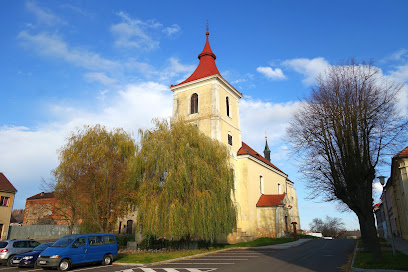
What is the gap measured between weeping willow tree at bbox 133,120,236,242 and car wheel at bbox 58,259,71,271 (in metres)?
5.48

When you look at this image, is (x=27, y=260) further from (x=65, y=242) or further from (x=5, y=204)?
(x=5, y=204)

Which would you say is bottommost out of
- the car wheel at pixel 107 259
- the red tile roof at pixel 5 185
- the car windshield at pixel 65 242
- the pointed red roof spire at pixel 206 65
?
the car wheel at pixel 107 259

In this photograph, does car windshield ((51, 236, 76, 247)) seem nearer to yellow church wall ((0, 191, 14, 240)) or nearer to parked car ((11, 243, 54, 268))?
parked car ((11, 243, 54, 268))

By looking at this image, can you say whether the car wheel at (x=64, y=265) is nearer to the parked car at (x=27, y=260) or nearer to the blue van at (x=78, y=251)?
the blue van at (x=78, y=251)

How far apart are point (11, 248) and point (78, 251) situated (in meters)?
4.61

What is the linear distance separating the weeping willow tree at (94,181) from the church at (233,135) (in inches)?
355

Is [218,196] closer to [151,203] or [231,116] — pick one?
[151,203]

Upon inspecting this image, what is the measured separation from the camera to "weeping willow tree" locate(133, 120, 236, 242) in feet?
57.9

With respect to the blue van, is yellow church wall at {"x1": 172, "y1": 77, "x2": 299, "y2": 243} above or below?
above

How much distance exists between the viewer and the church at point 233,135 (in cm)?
2877

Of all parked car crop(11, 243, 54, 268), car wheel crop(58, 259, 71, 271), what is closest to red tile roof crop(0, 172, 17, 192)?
parked car crop(11, 243, 54, 268)

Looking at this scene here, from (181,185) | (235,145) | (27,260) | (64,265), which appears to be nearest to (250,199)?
(235,145)

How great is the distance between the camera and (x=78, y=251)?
13047mm

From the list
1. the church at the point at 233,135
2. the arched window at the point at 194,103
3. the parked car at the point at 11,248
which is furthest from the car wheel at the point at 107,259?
the arched window at the point at 194,103
